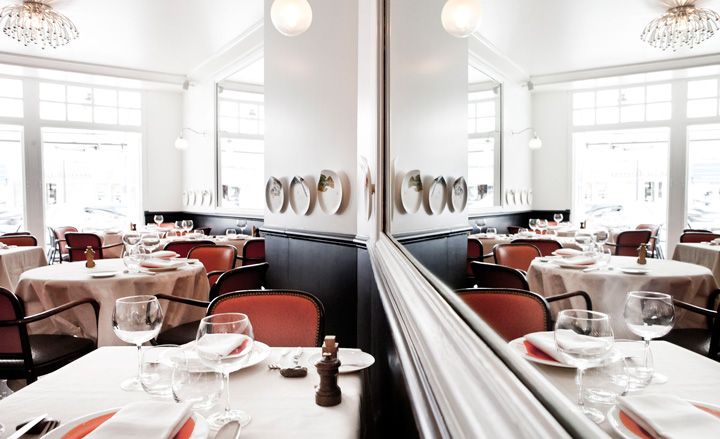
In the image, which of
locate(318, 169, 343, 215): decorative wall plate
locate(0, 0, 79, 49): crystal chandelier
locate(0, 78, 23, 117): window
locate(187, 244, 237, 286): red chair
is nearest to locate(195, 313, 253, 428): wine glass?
locate(318, 169, 343, 215): decorative wall plate

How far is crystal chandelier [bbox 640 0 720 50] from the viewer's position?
513 millimetres

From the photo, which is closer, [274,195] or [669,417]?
[669,417]

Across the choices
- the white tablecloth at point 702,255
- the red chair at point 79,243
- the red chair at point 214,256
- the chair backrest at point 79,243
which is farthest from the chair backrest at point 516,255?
the chair backrest at point 79,243

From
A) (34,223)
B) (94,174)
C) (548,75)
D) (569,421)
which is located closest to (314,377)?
(548,75)

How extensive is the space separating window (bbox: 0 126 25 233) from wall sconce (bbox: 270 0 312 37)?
7.59 m

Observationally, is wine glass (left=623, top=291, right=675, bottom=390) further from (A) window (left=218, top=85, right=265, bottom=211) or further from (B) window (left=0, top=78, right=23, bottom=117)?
(B) window (left=0, top=78, right=23, bottom=117)

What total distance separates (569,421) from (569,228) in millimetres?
715

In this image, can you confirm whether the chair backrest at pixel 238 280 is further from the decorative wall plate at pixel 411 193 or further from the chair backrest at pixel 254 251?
the chair backrest at pixel 254 251

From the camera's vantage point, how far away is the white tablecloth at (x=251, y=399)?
1.04 m

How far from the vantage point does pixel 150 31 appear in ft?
21.8

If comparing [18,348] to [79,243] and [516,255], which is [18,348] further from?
[79,243]

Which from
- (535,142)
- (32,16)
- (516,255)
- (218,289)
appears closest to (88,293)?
(218,289)

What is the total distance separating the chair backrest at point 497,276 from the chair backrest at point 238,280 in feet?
4.71

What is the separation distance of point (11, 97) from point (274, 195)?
6.55m
